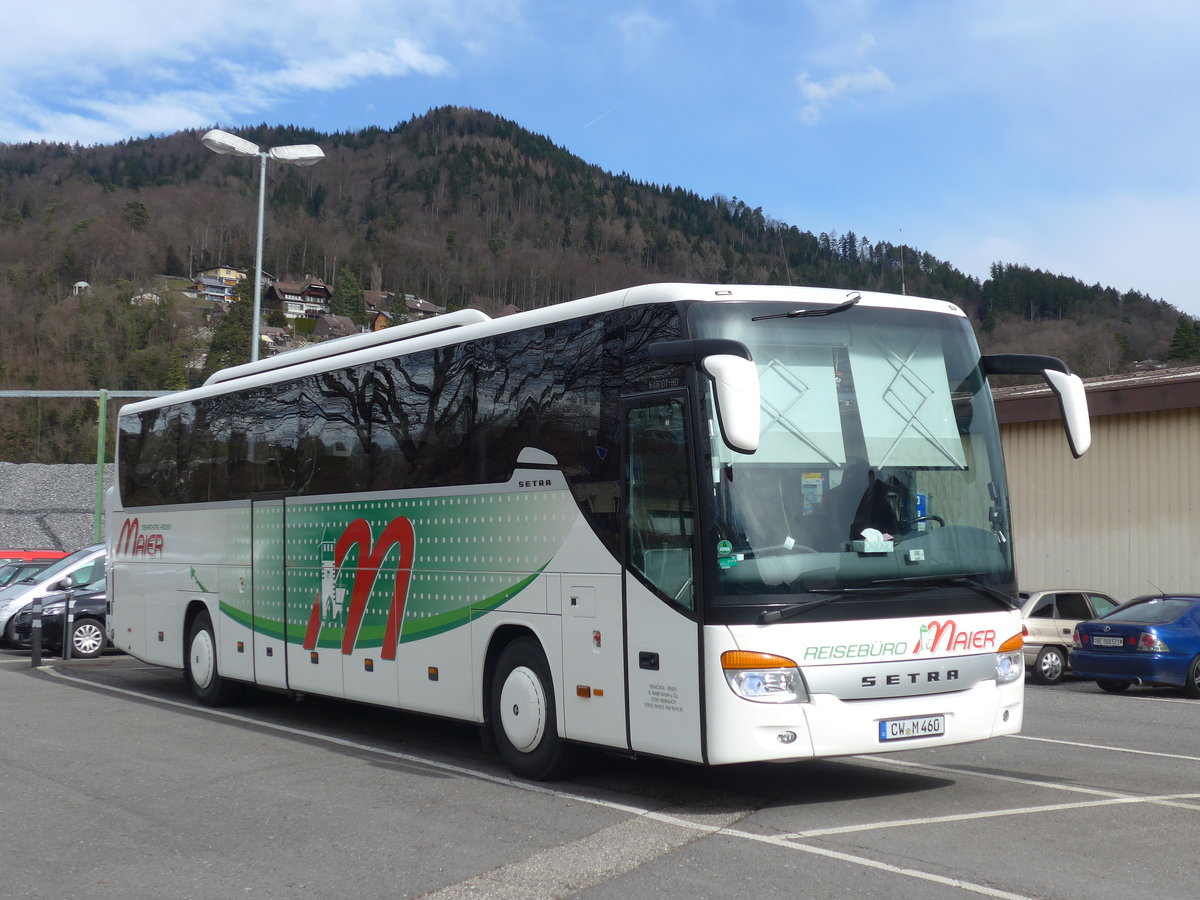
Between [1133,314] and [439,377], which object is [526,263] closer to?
[1133,314]

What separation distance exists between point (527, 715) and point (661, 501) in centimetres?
226

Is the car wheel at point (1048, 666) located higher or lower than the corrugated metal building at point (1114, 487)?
lower

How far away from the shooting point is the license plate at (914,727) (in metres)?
7.82

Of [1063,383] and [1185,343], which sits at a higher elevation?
[1185,343]

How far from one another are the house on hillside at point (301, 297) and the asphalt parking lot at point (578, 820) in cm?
14064

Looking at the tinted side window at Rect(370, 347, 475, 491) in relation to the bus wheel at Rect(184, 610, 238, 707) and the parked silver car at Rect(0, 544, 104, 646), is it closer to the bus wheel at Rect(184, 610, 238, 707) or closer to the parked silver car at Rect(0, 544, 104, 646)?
the bus wheel at Rect(184, 610, 238, 707)

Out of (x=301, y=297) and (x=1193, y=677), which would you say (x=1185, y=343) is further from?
(x=301, y=297)

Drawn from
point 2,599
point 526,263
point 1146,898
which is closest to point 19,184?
point 526,263

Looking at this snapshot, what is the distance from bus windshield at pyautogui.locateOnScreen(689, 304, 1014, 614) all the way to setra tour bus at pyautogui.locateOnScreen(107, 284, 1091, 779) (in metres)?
0.02

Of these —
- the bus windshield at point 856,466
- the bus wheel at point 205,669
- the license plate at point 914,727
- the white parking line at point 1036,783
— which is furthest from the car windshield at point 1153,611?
the bus wheel at point 205,669

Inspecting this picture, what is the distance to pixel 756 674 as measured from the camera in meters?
7.56

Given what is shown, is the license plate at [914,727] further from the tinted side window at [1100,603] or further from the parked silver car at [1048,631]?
the tinted side window at [1100,603]

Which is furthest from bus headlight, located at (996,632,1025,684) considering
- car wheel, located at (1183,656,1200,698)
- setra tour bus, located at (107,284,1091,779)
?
car wheel, located at (1183,656,1200,698)

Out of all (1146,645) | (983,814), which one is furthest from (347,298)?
(983,814)
